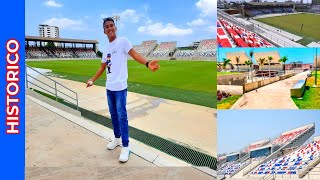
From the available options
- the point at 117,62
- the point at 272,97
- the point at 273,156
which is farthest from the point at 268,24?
the point at 117,62

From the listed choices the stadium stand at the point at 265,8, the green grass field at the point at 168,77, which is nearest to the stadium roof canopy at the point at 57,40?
the green grass field at the point at 168,77

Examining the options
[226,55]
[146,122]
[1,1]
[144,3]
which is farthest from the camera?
[226,55]

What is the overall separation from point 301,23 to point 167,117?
1.92 meters

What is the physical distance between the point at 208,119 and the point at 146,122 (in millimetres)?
599

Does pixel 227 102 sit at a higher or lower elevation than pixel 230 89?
lower

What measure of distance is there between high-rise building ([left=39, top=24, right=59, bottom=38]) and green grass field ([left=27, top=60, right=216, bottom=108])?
28 cm

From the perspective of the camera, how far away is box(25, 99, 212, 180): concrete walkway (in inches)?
112

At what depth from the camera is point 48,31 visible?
334 centimetres

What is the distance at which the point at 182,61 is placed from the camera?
356cm

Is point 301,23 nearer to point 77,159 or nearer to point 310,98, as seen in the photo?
point 310,98

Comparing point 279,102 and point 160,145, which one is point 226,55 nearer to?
point 279,102

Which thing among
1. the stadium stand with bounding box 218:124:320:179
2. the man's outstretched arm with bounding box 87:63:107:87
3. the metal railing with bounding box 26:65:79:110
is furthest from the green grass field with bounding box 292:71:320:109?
the metal railing with bounding box 26:65:79:110

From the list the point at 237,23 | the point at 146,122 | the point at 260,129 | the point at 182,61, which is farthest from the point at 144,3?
the point at 260,129

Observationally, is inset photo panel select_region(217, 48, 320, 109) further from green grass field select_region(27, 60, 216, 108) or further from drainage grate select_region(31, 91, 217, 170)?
drainage grate select_region(31, 91, 217, 170)
